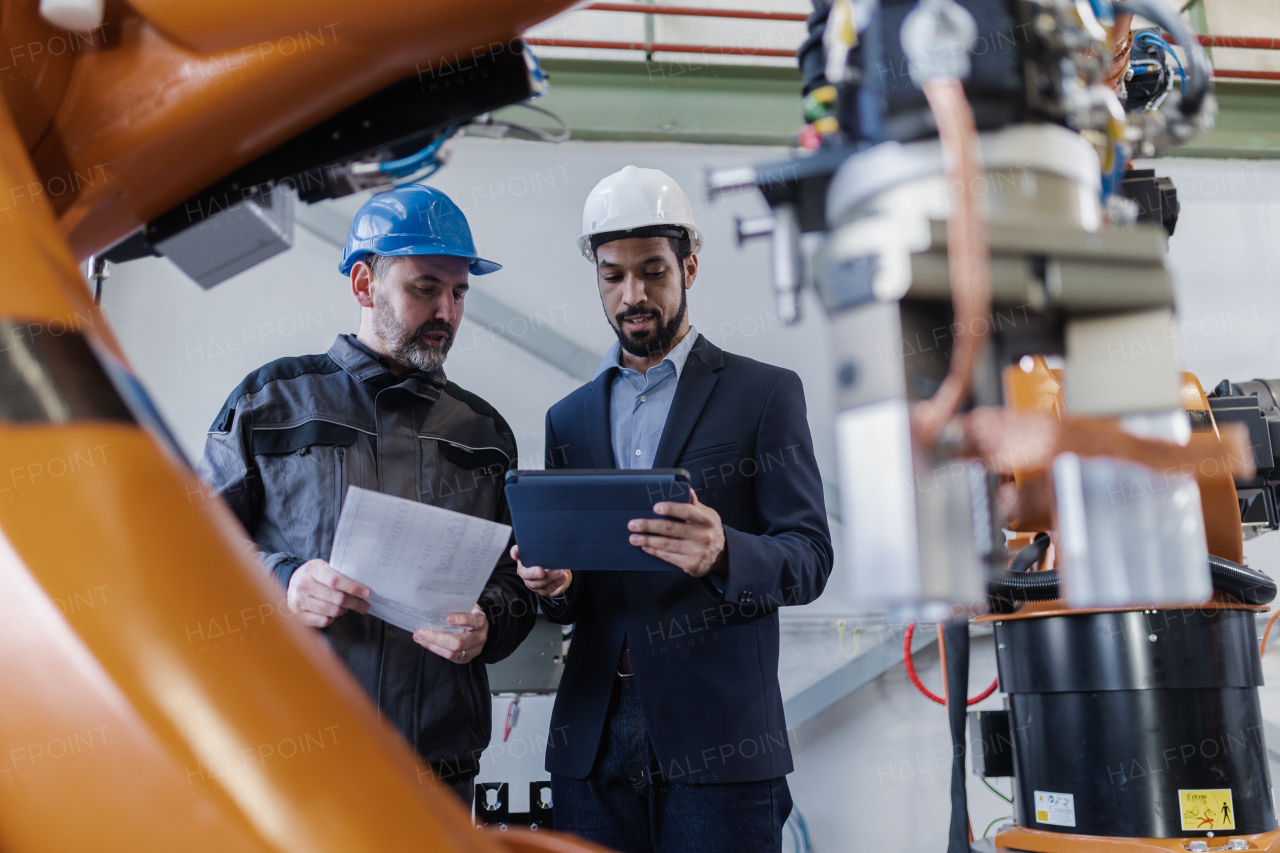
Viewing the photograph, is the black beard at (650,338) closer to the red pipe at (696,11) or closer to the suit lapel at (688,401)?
the suit lapel at (688,401)

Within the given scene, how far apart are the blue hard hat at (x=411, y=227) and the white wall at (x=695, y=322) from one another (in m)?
1.35

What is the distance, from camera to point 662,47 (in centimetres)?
326

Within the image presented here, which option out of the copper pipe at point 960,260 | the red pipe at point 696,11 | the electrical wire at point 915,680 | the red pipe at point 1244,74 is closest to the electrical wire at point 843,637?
the electrical wire at point 915,680

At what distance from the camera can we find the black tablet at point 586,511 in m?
1.25

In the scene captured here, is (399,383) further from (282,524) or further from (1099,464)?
(1099,464)

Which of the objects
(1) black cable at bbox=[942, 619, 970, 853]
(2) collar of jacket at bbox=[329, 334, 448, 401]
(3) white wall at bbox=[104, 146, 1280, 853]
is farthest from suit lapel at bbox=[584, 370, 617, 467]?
(3) white wall at bbox=[104, 146, 1280, 853]

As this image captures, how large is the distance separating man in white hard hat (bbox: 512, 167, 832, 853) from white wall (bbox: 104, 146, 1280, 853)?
4.23ft

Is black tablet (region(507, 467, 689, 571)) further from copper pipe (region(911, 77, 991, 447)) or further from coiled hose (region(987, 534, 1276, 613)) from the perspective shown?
copper pipe (region(911, 77, 991, 447))

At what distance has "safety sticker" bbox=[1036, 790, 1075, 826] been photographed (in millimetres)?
1409

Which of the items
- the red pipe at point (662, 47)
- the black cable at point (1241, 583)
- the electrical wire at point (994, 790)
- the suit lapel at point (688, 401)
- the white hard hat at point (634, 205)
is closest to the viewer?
the black cable at point (1241, 583)

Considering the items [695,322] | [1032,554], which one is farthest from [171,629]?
[695,322]

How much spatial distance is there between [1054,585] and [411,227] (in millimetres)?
1334

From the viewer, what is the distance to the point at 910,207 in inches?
13.8

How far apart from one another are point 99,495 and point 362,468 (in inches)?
47.0
